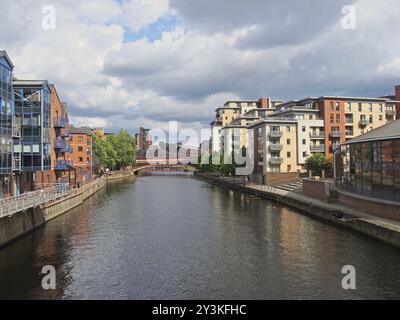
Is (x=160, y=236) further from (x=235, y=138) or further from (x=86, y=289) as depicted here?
(x=235, y=138)

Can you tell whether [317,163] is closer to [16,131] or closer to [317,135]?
[317,135]

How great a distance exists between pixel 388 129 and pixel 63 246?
34148 mm

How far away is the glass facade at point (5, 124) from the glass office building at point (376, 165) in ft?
123

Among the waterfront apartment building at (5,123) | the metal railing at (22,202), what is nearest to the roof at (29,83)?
the waterfront apartment building at (5,123)

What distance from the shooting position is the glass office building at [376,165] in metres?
33.2

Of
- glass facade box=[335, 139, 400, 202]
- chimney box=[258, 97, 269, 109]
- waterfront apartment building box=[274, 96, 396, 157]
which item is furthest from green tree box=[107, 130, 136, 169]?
glass facade box=[335, 139, 400, 202]

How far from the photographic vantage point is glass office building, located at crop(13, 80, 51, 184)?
4800 centimetres

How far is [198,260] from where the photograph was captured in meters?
26.8

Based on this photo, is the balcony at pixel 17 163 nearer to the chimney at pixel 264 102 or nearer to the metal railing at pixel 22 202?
the metal railing at pixel 22 202

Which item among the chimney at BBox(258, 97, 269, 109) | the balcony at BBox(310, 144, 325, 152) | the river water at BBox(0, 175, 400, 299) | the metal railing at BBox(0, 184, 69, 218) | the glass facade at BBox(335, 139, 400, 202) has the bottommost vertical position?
the river water at BBox(0, 175, 400, 299)

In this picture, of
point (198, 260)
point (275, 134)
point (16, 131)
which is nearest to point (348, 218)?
point (198, 260)

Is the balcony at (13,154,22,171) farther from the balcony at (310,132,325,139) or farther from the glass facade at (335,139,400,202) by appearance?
the balcony at (310,132,325,139)

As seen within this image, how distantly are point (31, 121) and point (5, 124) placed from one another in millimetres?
11740
